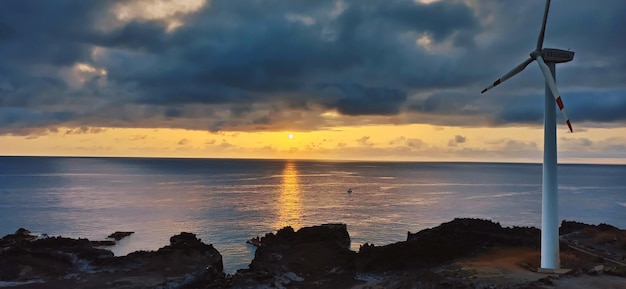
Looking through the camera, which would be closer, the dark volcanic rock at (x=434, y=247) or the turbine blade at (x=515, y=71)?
the turbine blade at (x=515, y=71)

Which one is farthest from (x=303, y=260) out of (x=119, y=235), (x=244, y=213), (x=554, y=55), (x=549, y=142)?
(x=244, y=213)

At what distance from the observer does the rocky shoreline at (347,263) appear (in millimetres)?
43463

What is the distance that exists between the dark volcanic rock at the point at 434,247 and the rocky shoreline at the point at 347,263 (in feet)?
0.40

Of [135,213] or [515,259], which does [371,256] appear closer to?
[515,259]

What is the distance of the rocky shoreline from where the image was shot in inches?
1711

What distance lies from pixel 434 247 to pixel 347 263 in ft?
35.7

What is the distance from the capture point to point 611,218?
116188mm

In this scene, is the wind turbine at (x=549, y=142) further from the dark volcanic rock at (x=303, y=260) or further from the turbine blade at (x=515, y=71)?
the dark volcanic rock at (x=303, y=260)

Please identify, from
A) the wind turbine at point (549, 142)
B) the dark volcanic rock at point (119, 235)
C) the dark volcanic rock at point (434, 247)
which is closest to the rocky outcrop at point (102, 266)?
the dark volcanic rock at point (119, 235)

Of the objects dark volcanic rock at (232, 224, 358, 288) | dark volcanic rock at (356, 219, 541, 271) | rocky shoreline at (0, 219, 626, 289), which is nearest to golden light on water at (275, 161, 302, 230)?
dark volcanic rock at (232, 224, 358, 288)

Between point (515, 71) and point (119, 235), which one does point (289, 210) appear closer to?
point (119, 235)

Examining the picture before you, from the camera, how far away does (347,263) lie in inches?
2312

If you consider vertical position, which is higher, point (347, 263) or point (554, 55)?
point (554, 55)

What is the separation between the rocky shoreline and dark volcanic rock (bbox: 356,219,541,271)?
120 millimetres
